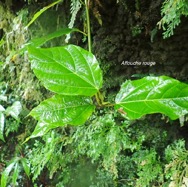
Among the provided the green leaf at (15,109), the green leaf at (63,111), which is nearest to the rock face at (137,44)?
the green leaf at (63,111)

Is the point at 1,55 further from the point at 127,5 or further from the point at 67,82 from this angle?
the point at 67,82

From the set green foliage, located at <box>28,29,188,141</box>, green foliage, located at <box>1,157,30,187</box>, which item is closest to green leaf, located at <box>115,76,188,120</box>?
green foliage, located at <box>28,29,188,141</box>

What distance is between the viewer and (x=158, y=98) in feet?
1.84

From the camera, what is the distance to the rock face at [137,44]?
0.85 meters

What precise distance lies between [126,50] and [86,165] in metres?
0.46

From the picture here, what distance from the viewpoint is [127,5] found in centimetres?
88

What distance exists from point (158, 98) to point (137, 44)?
1.31ft

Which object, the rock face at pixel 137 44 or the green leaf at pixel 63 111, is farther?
the rock face at pixel 137 44

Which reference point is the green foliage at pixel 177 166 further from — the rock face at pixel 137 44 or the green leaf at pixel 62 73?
the green leaf at pixel 62 73

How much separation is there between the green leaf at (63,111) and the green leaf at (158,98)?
0.09 m

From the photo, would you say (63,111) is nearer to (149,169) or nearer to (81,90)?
(81,90)

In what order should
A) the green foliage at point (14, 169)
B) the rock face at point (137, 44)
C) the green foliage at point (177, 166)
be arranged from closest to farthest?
the green foliage at point (177, 166) < the rock face at point (137, 44) < the green foliage at point (14, 169)

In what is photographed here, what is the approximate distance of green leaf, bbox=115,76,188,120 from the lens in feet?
1.81

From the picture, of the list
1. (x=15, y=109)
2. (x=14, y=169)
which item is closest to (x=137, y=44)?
(x=15, y=109)
